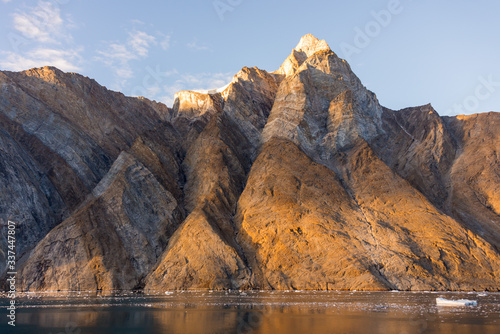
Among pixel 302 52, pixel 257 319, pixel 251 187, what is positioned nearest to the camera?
pixel 257 319

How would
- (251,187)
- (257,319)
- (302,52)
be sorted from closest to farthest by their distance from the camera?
1. (257,319)
2. (251,187)
3. (302,52)

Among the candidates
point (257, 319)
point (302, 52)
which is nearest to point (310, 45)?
point (302, 52)

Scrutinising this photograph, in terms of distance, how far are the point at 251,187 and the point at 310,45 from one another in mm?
65782

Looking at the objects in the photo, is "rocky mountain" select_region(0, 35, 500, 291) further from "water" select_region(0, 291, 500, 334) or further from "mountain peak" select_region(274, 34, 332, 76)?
"water" select_region(0, 291, 500, 334)

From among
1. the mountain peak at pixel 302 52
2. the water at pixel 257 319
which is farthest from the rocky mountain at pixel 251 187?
the water at pixel 257 319

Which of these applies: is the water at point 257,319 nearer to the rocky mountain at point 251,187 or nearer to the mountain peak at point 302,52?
the rocky mountain at point 251,187

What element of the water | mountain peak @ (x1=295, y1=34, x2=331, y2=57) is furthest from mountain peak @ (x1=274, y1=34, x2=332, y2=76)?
the water

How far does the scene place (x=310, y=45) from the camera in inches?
5787

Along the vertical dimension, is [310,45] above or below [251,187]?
above

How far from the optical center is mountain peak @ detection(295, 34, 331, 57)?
143 m

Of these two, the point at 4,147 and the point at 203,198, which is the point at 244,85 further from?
the point at 4,147

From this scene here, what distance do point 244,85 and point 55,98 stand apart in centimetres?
4592

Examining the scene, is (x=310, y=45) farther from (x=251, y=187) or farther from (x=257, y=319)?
(x=257, y=319)

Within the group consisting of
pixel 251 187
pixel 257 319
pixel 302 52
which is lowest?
pixel 257 319
